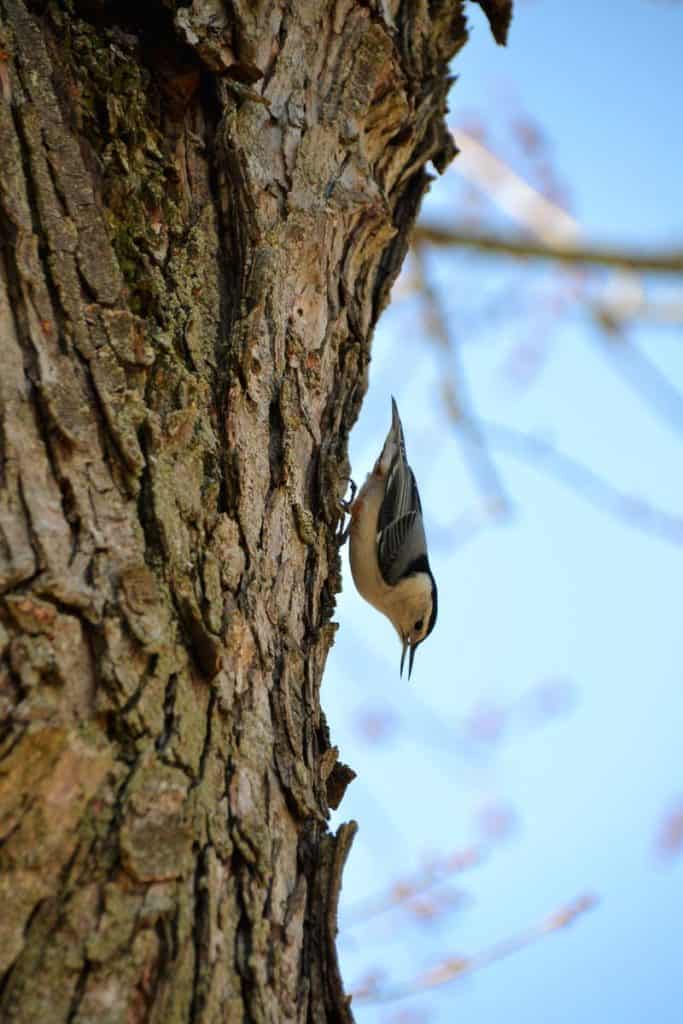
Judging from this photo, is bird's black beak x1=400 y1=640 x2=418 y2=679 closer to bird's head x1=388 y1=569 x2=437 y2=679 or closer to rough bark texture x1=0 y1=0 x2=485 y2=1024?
bird's head x1=388 y1=569 x2=437 y2=679

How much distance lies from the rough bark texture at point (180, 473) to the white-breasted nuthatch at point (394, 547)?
139 cm

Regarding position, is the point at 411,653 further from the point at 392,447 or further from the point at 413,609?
the point at 392,447

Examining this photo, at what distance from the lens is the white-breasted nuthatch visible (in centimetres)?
375

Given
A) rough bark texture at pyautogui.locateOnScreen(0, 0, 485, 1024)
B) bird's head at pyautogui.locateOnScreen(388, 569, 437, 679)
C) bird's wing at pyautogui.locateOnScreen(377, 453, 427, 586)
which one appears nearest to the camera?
rough bark texture at pyautogui.locateOnScreen(0, 0, 485, 1024)

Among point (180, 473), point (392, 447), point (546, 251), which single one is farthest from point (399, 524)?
point (180, 473)

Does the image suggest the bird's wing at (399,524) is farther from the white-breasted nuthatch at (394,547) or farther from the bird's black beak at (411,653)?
the bird's black beak at (411,653)

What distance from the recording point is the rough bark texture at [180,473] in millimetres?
1291

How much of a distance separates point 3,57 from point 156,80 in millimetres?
342

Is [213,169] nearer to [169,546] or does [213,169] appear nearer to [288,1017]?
[169,546]

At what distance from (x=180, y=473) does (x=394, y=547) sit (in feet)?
7.03

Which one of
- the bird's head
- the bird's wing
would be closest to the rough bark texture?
the bird's wing

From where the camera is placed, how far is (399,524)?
148 inches

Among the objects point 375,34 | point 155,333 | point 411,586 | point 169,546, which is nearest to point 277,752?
point 169,546

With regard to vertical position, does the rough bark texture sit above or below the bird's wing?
below
